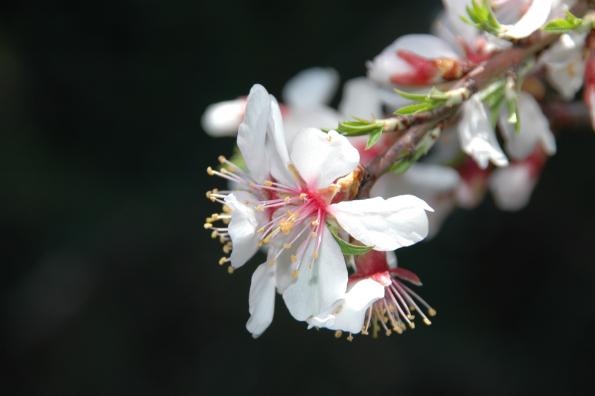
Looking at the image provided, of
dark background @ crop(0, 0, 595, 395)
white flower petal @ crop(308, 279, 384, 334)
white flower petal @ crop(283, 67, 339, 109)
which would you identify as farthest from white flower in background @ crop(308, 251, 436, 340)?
dark background @ crop(0, 0, 595, 395)

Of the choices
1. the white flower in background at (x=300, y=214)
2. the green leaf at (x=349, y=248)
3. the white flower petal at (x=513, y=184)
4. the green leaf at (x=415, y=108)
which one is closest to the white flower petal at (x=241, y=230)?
the white flower in background at (x=300, y=214)

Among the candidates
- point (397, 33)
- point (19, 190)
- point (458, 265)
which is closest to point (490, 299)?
point (458, 265)

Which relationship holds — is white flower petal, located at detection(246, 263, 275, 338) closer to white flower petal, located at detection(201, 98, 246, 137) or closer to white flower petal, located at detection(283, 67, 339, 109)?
white flower petal, located at detection(201, 98, 246, 137)

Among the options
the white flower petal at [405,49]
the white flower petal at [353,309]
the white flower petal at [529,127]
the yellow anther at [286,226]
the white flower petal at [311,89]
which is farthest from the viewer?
the white flower petal at [311,89]

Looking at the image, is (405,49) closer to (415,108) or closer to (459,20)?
(459,20)

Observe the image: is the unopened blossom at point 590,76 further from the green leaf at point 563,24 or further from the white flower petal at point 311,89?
the white flower petal at point 311,89

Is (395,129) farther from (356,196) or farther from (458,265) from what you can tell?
(458,265)
